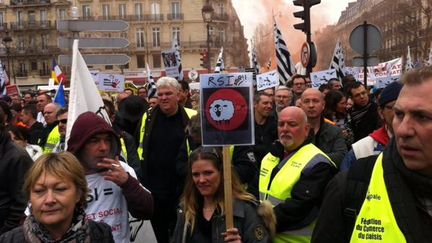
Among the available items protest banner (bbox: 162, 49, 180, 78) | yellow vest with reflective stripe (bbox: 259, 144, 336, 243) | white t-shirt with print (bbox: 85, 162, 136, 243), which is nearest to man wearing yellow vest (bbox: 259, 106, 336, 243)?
yellow vest with reflective stripe (bbox: 259, 144, 336, 243)

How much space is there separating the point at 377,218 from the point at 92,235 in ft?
4.56

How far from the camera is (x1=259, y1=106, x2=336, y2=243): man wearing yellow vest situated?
11.4 ft

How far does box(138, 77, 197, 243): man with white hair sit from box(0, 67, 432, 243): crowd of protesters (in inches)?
0.4

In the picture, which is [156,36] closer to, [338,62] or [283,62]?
[338,62]

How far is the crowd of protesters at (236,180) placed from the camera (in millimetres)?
1844

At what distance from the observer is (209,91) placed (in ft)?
11.6

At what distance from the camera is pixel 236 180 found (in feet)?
11.3

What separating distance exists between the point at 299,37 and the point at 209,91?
32.8 meters

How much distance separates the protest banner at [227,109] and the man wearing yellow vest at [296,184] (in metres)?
0.36

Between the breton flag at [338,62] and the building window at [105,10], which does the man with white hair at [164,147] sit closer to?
the breton flag at [338,62]

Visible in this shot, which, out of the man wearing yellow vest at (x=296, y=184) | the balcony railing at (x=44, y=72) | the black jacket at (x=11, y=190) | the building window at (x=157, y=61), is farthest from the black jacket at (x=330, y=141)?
the balcony railing at (x=44, y=72)

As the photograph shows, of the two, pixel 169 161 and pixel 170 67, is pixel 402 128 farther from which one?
pixel 170 67

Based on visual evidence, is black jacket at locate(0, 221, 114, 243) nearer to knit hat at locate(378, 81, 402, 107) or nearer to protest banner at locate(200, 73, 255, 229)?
protest banner at locate(200, 73, 255, 229)

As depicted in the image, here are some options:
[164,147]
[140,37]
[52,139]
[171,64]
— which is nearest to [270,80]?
[171,64]
